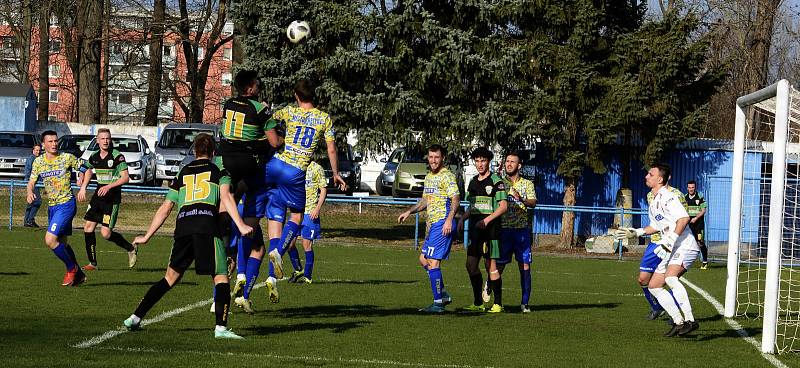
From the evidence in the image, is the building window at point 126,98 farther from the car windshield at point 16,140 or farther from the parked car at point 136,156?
the parked car at point 136,156

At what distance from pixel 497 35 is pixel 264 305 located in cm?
1688

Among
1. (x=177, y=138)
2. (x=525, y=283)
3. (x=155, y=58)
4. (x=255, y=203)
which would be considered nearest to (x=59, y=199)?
(x=255, y=203)

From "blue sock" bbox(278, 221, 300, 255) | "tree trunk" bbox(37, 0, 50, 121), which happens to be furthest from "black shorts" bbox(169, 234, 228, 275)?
"tree trunk" bbox(37, 0, 50, 121)

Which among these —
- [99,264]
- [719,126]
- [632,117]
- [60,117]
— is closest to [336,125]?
[632,117]

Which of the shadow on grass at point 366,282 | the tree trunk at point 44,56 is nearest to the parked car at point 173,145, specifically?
the tree trunk at point 44,56

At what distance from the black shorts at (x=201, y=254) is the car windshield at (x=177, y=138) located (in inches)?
1063

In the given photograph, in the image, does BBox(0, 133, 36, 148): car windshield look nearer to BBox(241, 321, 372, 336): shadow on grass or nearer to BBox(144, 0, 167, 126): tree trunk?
BBox(144, 0, 167, 126): tree trunk

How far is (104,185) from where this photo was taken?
16.7 m

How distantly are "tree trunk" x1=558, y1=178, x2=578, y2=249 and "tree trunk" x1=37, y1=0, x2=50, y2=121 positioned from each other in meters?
23.9

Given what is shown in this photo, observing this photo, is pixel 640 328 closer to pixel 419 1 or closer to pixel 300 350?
pixel 300 350

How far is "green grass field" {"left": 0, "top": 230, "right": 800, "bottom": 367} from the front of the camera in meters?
9.08

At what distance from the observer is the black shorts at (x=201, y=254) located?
951 centimetres

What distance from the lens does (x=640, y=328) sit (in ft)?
40.6

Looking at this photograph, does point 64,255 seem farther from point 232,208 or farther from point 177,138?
point 177,138
